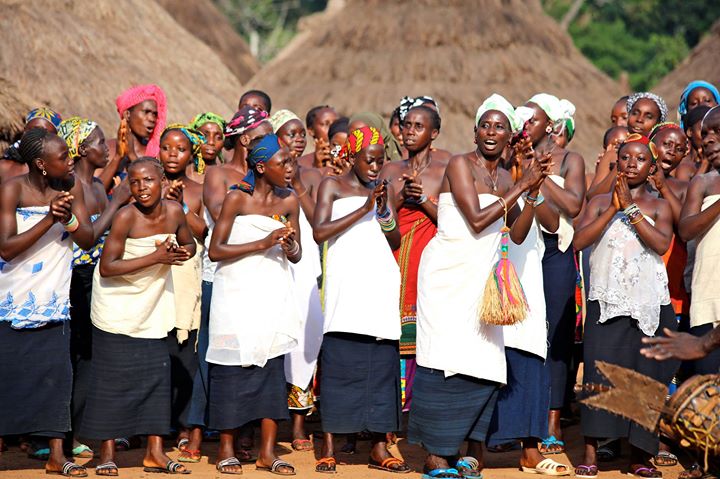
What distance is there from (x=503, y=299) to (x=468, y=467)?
3.53ft

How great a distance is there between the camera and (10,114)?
10.0 meters

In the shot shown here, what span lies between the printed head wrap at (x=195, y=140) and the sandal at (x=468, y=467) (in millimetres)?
2774

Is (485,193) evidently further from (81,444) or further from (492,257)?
(81,444)

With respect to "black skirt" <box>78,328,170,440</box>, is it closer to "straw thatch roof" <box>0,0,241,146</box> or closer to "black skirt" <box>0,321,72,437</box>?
"black skirt" <box>0,321,72,437</box>

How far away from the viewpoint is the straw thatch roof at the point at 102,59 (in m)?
12.7

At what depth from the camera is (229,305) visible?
6980 millimetres

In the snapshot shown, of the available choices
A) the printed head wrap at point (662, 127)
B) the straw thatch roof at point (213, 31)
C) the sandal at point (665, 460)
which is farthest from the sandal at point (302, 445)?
the straw thatch roof at point (213, 31)

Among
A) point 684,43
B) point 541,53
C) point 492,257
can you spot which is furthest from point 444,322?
point 684,43

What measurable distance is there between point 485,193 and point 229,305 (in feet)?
5.46

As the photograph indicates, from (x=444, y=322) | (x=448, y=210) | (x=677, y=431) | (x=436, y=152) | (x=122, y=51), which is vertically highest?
(x=122, y=51)

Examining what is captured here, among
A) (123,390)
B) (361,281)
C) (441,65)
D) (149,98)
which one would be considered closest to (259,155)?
(361,281)

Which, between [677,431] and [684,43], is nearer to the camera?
[677,431]

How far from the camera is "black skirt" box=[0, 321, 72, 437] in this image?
22.4 ft

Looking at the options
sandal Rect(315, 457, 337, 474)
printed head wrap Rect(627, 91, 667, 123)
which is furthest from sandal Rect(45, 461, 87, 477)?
printed head wrap Rect(627, 91, 667, 123)
